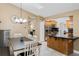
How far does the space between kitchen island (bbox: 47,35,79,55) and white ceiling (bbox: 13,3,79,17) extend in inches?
22.3

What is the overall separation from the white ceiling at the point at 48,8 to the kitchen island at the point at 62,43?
566 mm

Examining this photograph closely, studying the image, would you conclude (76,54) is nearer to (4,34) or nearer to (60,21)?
(60,21)

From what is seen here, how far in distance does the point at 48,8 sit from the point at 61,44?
2.86 ft

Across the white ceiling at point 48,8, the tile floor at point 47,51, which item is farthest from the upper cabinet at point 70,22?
the tile floor at point 47,51

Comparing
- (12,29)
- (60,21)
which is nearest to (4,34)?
(12,29)

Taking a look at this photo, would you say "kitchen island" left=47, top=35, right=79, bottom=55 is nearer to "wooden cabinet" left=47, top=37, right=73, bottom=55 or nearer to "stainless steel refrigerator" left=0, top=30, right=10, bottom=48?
"wooden cabinet" left=47, top=37, right=73, bottom=55

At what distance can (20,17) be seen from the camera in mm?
2391

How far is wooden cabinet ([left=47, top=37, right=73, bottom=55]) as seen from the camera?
95.2 inches

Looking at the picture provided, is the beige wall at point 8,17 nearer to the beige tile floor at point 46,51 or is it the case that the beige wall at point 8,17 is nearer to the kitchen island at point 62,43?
the beige tile floor at point 46,51

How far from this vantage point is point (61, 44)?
2502mm

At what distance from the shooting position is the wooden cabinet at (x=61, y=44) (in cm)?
242

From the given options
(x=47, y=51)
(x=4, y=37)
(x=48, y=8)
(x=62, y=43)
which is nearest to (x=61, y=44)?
(x=62, y=43)

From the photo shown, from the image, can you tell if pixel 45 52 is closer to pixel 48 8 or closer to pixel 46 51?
pixel 46 51

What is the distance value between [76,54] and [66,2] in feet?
3.80
